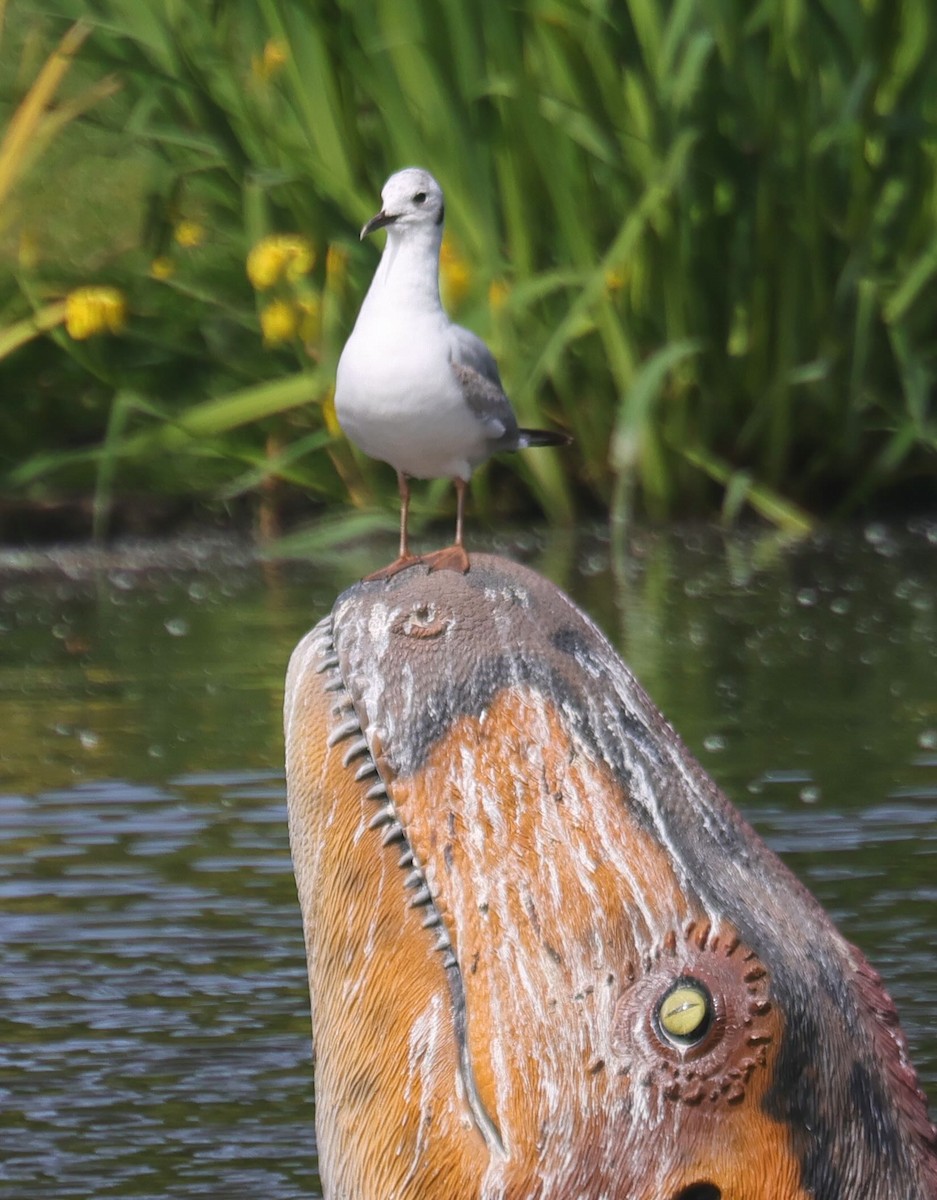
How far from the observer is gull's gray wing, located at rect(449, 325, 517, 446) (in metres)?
3.11

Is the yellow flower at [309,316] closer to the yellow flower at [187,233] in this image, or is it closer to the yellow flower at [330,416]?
the yellow flower at [330,416]

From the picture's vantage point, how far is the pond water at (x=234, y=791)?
3.44m

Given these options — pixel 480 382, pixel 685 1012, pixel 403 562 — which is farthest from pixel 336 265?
pixel 685 1012

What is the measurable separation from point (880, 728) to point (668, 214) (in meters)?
3.23

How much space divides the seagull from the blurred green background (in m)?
4.30

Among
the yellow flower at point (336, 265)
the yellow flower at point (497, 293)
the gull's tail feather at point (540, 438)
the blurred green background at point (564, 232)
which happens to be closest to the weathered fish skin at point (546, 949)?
the gull's tail feather at point (540, 438)

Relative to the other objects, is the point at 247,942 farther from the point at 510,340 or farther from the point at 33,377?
the point at 33,377

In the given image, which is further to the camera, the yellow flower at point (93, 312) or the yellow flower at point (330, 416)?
the yellow flower at point (93, 312)

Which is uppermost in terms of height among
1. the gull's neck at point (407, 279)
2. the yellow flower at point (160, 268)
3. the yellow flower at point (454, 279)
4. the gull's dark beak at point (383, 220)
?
the yellow flower at point (160, 268)

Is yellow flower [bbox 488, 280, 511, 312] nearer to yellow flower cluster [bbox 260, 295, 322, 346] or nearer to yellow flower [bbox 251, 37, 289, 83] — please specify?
yellow flower cluster [bbox 260, 295, 322, 346]

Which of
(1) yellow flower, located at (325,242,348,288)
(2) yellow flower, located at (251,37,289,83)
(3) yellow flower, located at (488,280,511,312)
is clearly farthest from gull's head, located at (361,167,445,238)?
(2) yellow flower, located at (251,37,289,83)

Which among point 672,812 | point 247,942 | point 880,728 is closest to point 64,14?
point 880,728

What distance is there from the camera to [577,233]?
26.5 ft

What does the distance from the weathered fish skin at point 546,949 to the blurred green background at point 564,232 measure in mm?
5399
